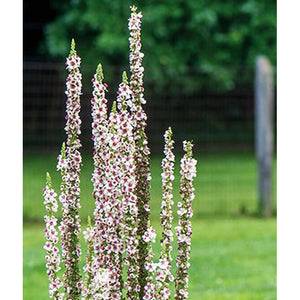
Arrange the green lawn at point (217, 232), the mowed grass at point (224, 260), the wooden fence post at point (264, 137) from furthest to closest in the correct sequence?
the wooden fence post at point (264, 137)
the green lawn at point (217, 232)
the mowed grass at point (224, 260)

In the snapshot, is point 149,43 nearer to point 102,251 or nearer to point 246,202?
point 246,202

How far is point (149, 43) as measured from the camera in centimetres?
1509

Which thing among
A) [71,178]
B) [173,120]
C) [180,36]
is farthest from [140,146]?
[180,36]

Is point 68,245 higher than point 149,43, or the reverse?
point 149,43

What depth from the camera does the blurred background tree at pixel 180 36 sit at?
1495 centimetres

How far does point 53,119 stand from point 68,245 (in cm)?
748

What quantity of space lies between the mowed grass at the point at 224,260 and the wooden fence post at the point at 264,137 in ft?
1.31

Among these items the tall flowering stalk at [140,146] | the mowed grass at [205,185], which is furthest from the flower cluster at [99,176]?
the mowed grass at [205,185]

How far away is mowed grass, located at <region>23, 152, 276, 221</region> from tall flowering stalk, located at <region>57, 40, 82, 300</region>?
563 centimetres

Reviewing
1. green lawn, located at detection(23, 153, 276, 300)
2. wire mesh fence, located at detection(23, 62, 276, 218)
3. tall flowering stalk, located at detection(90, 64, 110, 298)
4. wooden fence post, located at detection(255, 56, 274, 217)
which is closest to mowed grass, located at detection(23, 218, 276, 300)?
green lawn, located at detection(23, 153, 276, 300)

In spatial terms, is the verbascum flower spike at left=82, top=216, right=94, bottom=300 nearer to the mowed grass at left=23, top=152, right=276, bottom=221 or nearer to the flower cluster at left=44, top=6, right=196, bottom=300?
the flower cluster at left=44, top=6, right=196, bottom=300

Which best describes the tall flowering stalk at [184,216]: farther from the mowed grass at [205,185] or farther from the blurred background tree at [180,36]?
the blurred background tree at [180,36]
